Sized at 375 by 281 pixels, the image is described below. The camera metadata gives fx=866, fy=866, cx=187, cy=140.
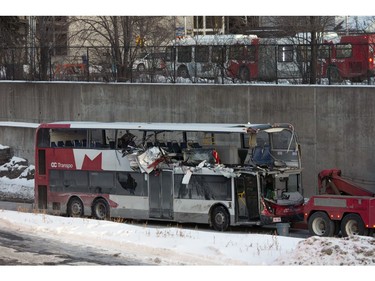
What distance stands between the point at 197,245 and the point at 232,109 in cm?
1820

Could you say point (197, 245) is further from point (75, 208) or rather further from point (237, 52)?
point (237, 52)

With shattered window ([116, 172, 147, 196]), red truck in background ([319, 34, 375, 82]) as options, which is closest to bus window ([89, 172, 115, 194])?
shattered window ([116, 172, 147, 196])

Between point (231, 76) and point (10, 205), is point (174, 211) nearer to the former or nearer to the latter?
point (10, 205)

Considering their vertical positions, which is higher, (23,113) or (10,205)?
(23,113)

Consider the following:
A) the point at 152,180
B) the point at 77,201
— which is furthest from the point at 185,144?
the point at 77,201

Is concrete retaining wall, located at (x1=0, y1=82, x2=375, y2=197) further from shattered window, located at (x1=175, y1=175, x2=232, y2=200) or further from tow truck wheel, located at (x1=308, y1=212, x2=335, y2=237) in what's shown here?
tow truck wheel, located at (x1=308, y1=212, x2=335, y2=237)

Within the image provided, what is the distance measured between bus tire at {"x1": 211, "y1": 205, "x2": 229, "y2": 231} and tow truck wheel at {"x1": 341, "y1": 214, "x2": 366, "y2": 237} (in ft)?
14.7

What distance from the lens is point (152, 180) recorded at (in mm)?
32094

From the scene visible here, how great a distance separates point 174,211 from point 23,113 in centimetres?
1708

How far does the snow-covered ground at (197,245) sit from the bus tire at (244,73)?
53.1 ft

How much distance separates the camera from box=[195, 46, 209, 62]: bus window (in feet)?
141

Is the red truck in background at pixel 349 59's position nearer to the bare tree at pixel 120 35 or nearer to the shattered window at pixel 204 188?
the shattered window at pixel 204 188

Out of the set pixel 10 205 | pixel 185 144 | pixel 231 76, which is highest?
pixel 231 76

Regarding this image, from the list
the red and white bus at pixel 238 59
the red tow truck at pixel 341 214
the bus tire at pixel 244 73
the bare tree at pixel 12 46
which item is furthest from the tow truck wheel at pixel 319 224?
the bare tree at pixel 12 46
